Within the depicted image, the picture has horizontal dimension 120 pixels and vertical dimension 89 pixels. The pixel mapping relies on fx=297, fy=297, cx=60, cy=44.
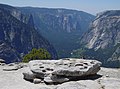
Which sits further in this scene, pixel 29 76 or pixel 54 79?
pixel 29 76

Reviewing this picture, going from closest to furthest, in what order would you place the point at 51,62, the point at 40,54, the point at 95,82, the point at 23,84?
the point at 95,82
the point at 23,84
the point at 51,62
the point at 40,54

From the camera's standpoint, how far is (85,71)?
144 feet

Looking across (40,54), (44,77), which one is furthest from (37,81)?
(40,54)

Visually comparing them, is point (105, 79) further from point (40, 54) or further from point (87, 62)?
point (40, 54)

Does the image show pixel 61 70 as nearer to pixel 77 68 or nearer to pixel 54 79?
pixel 54 79

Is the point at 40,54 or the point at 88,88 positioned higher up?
the point at 88,88

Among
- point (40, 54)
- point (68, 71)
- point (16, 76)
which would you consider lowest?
point (40, 54)

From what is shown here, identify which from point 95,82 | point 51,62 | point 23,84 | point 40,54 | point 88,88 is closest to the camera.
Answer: point 88,88

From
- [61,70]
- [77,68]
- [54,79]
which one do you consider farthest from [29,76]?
[77,68]

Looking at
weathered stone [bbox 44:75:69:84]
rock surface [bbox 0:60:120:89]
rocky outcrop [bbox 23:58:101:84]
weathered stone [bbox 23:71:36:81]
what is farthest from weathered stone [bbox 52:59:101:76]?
weathered stone [bbox 23:71:36:81]

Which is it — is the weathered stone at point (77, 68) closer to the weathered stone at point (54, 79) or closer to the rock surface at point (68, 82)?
the weathered stone at point (54, 79)

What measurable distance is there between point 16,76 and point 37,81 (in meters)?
6.44

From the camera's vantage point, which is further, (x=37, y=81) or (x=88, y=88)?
(x=37, y=81)

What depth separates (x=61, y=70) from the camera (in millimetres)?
43781
